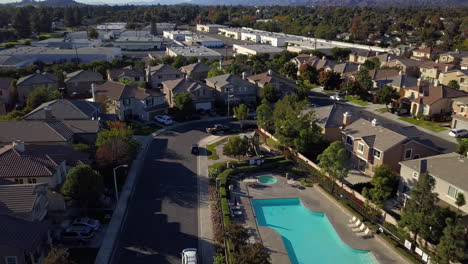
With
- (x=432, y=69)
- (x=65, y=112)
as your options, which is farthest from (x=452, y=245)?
(x=432, y=69)

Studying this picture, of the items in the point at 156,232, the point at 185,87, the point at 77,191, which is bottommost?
the point at 156,232

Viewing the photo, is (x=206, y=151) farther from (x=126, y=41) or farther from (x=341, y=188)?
(x=126, y=41)

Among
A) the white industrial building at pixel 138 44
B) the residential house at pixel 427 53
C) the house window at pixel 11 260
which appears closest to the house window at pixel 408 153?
the house window at pixel 11 260

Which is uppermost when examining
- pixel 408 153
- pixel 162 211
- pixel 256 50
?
pixel 256 50

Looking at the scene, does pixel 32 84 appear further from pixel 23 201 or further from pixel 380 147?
pixel 380 147

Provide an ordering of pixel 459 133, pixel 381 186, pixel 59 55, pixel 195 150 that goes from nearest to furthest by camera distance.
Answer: pixel 381 186, pixel 195 150, pixel 459 133, pixel 59 55

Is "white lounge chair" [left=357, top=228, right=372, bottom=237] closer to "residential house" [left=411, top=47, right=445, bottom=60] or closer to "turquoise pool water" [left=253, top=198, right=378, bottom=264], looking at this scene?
"turquoise pool water" [left=253, top=198, right=378, bottom=264]

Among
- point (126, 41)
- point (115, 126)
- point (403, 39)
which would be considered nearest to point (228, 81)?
point (115, 126)
